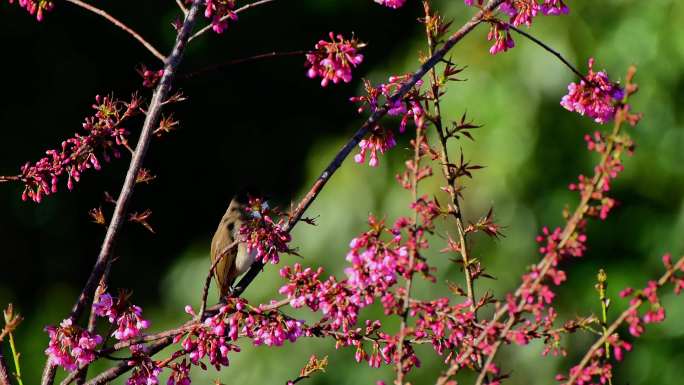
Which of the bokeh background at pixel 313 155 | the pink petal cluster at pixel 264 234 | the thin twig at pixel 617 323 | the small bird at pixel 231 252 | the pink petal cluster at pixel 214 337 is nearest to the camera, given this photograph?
the thin twig at pixel 617 323

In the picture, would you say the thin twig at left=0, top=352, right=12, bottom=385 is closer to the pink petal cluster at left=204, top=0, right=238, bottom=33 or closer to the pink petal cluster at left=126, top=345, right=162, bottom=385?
the pink petal cluster at left=126, top=345, right=162, bottom=385

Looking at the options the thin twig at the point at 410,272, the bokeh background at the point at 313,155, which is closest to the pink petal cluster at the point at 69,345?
the thin twig at the point at 410,272

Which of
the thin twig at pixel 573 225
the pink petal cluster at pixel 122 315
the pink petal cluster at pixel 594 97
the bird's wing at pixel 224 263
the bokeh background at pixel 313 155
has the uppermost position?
the bokeh background at pixel 313 155

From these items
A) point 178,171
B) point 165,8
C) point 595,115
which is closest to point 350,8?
point 165,8

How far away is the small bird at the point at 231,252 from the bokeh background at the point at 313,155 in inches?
42.9

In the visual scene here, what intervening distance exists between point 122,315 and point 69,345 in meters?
0.12

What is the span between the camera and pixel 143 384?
1953 mm

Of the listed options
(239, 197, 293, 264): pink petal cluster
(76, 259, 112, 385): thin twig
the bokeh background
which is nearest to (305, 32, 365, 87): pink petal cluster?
(239, 197, 293, 264): pink petal cluster

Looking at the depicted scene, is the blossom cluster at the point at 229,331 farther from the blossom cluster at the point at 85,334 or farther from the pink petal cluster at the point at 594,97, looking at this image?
the pink petal cluster at the point at 594,97

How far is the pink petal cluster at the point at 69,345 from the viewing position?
1867mm

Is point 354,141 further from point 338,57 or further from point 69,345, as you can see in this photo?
point 69,345

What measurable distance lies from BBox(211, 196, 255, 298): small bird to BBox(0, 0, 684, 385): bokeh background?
3.58 ft

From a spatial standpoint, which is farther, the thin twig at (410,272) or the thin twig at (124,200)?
the thin twig at (124,200)

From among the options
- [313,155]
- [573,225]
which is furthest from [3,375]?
[313,155]
